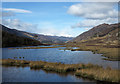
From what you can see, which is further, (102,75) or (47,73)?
(47,73)

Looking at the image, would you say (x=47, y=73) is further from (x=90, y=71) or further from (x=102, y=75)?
(x=102, y=75)

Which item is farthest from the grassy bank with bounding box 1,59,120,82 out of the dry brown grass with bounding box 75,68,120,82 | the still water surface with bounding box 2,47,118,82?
the still water surface with bounding box 2,47,118,82

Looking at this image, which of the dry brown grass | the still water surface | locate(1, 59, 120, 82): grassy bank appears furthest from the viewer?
the still water surface

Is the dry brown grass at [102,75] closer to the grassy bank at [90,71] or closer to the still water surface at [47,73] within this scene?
the grassy bank at [90,71]

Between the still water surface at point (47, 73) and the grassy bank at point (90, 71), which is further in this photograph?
the still water surface at point (47, 73)

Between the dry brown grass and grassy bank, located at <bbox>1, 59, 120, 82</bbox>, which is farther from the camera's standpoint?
grassy bank, located at <bbox>1, 59, 120, 82</bbox>

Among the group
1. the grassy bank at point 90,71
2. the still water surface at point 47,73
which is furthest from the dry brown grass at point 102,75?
the still water surface at point 47,73

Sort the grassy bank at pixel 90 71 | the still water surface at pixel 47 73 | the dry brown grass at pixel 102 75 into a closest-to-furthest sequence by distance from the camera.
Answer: the dry brown grass at pixel 102 75 → the grassy bank at pixel 90 71 → the still water surface at pixel 47 73

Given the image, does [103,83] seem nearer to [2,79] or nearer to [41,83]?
[41,83]

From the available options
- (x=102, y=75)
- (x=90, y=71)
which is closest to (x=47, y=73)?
(x=90, y=71)

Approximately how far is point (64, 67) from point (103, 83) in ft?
35.2

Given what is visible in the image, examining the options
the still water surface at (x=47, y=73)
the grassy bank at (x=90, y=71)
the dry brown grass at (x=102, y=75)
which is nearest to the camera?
the dry brown grass at (x=102, y=75)

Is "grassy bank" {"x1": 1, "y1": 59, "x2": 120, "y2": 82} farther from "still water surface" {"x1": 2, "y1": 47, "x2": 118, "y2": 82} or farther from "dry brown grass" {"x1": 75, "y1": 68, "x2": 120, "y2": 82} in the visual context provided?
"still water surface" {"x1": 2, "y1": 47, "x2": 118, "y2": 82}

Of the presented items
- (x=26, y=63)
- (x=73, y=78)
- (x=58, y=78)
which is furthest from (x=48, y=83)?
(x=26, y=63)
